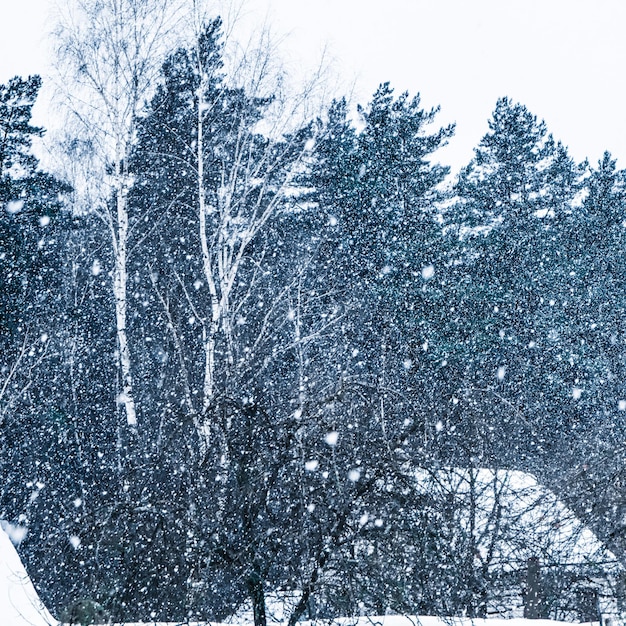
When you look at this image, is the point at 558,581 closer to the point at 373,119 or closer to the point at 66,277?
the point at 66,277

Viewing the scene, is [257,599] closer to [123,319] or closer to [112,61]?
[123,319]

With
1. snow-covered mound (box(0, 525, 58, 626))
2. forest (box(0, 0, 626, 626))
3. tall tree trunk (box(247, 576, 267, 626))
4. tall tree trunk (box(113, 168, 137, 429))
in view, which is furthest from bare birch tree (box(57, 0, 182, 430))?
tall tree trunk (box(247, 576, 267, 626))

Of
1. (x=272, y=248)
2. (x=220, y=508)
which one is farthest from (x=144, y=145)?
(x=220, y=508)

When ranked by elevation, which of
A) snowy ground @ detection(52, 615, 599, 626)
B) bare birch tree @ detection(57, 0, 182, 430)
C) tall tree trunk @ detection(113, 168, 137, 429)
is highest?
bare birch tree @ detection(57, 0, 182, 430)

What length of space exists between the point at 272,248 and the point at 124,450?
31.3ft

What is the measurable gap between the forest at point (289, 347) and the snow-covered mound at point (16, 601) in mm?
173

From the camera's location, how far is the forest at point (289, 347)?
Answer: 142 inches

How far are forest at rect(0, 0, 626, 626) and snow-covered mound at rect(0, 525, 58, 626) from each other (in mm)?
173

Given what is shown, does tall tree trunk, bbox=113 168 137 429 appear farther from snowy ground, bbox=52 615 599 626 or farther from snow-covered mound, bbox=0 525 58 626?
snowy ground, bbox=52 615 599 626

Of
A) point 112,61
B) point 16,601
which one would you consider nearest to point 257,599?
point 16,601

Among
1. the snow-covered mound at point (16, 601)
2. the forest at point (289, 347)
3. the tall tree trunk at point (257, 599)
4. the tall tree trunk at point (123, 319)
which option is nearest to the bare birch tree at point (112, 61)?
the forest at point (289, 347)

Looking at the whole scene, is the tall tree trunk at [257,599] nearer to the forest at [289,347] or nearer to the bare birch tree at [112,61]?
the forest at [289,347]

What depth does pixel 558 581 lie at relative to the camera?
5723mm

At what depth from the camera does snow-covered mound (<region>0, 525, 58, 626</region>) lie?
3518 mm
